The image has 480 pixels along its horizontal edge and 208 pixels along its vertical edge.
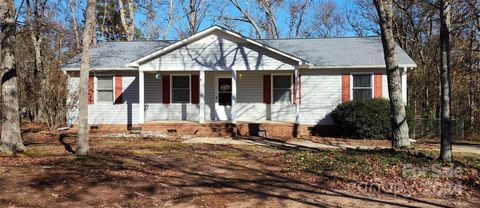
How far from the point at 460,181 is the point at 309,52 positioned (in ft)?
37.7

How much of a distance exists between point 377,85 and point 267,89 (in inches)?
180

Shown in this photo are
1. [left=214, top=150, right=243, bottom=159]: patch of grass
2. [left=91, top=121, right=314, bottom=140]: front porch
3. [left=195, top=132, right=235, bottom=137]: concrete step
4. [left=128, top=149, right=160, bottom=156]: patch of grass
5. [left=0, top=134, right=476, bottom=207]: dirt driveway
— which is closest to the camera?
[left=0, top=134, right=476, bottom=207]: dirt driveway

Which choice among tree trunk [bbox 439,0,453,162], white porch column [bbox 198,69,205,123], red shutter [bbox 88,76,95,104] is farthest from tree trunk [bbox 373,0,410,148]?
red shutter [bbox 88,76,95,104]

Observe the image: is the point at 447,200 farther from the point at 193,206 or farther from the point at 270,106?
the point at 270,106

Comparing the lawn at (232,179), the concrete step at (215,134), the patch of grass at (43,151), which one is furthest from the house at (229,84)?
the lawn at (232,179)

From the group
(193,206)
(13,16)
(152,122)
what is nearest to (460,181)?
(193,206)

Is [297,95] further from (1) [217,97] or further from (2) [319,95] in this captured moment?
(1) [217,97]

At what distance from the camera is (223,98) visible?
695 inches

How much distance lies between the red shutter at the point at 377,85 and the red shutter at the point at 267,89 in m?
4.33

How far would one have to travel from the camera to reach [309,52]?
1812 centimetres

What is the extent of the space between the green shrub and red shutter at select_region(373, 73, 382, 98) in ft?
4.07

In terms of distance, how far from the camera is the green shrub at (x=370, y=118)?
14.6 meters

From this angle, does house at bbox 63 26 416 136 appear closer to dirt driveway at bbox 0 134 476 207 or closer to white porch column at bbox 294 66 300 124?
white porch column at bbox 294 66 300 124

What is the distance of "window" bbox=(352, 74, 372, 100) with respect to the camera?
1641 cm
